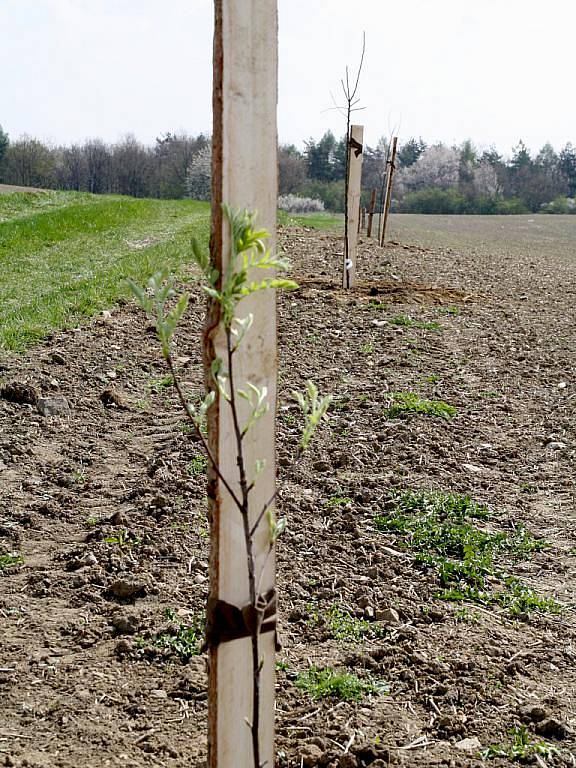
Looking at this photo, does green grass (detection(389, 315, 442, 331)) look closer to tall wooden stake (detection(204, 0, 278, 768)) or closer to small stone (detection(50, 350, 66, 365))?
small stone (detection(50, 350, 66, 365))

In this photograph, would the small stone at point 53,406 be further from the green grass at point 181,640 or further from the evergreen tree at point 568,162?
the evergreen tree at point 568,162

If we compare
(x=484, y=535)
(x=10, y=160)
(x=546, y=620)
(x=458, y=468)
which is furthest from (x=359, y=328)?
(x=10, y=160)

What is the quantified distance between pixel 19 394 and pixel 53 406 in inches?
10.7

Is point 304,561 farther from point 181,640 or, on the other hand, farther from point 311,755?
point 311,755

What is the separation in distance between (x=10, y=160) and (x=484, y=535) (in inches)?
2075

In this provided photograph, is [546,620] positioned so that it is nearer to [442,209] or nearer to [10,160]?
[442,209]

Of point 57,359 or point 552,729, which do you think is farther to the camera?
point 57,359

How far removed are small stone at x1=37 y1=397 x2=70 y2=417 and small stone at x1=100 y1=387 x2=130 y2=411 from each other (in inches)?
11.9

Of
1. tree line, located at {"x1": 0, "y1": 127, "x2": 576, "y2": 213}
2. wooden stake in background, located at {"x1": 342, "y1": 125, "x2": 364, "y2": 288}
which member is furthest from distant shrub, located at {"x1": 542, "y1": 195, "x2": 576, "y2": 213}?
wooden stake in background, located at {"x1": 342, "y1": 125, "x2": 364, "y2": 288}

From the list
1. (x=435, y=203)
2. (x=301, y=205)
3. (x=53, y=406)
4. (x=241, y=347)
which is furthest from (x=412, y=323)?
(x=435, y=203)

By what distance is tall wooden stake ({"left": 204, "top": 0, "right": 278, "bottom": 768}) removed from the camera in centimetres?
155

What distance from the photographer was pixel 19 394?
18.2ft

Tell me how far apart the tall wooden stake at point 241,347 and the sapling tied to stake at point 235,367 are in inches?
0.8

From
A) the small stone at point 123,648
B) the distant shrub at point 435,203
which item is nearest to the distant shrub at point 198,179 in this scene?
the distant shrub at point 435,203
